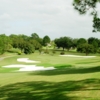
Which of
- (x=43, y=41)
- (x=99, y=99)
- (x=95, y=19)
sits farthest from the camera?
(x=43, y=41)

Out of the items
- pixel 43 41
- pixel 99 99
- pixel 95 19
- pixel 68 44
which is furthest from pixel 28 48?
pixel 99 99

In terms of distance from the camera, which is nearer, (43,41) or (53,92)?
(53,92)

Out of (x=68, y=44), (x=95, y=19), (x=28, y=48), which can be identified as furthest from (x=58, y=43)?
(x=95, y=19)

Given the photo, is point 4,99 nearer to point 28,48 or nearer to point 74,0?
point 74,0

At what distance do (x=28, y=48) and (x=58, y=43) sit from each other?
169ft

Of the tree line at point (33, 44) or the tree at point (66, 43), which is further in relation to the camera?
the tree at point (66, 43)

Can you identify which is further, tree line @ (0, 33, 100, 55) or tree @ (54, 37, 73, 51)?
tree @ (54, 37, 73, 51)

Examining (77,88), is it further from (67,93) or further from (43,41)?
(43,41)

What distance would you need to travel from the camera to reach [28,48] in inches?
4198

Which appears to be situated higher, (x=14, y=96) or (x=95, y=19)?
(x=95, y=19)

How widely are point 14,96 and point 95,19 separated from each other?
8.56 meters

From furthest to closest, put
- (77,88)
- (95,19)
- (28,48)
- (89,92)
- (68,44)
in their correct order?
1. (68,44)
2. (28,48)
3. (95,19)
4. (77,88)
5. (89,92)

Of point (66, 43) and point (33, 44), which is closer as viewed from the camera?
point (33, 44)

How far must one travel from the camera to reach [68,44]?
148125mm
